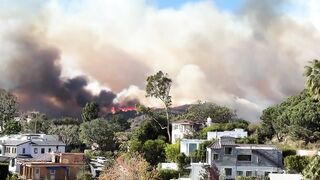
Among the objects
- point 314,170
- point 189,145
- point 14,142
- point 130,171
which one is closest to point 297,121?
point 189,145

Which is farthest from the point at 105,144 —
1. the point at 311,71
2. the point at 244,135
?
the point at 311,71

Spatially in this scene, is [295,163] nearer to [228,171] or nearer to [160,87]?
[228,171]

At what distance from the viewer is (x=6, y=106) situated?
8488cm

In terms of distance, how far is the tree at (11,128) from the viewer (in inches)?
3228

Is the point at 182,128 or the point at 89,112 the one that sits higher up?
the point at 89,112

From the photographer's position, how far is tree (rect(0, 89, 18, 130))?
84.5 m

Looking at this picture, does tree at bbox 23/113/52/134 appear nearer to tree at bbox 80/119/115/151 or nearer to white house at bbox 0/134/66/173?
tree at bbox 80/119/115/151

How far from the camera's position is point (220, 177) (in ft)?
148

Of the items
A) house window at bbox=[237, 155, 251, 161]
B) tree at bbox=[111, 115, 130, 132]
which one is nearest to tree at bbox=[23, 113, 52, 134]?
tree at bbox=[111, 115, 130, 132]

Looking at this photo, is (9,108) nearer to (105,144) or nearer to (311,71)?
(105,144)

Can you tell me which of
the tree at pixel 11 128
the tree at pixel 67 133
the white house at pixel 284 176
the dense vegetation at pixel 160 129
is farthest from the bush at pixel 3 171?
the white house at pixel 284 176

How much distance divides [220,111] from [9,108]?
32508mm

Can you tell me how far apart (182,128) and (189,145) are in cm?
940

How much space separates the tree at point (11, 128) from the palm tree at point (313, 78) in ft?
187
